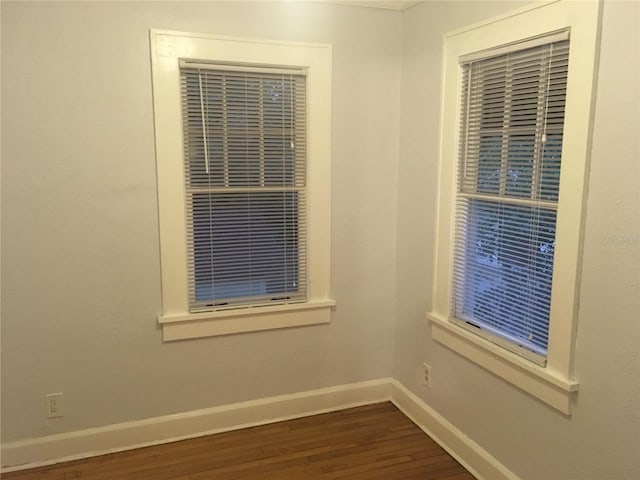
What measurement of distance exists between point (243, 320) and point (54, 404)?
1.04 meters

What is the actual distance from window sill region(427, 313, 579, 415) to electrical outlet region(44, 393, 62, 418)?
1994 mm

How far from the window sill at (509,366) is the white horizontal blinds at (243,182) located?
875 mm

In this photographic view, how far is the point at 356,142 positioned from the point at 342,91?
298 mm

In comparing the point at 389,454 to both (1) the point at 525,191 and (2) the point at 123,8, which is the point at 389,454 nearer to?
(1) the point at 525,191

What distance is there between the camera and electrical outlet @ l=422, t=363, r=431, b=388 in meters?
2.91

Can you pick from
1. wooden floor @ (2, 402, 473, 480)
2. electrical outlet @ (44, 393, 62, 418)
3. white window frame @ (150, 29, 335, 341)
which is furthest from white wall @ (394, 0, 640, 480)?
electrical outlet @ (44, 393, 62, 418)

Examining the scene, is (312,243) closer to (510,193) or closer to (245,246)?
(245,246)

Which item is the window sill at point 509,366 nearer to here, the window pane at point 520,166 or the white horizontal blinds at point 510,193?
the white horizontal blinds at point 510,193

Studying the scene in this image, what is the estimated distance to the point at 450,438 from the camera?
271 centimetres

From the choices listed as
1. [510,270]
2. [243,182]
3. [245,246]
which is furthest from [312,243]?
[510,270]

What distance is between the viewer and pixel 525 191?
2180mm

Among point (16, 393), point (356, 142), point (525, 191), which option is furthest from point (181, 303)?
point (525, 191)

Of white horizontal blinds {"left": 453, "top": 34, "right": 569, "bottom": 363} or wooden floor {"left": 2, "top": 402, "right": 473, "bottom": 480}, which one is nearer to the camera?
white horizontal blinds {"left": 453, "top": 34, "right": 569, "bottom": 363}

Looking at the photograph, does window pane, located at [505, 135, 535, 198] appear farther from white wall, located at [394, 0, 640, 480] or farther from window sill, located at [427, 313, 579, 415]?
window sill, located at [427, 313, 579, 415]
